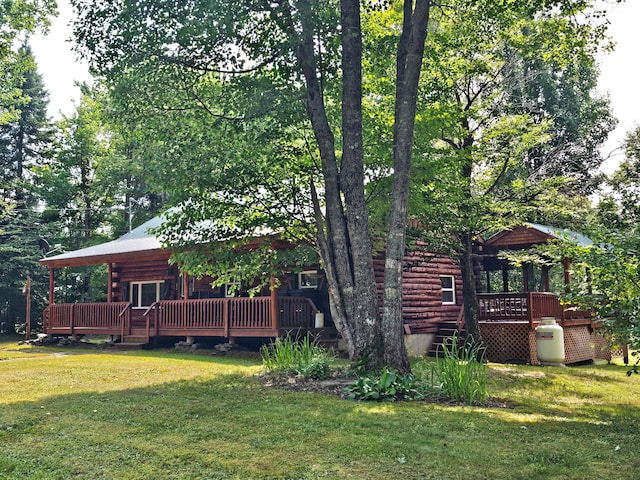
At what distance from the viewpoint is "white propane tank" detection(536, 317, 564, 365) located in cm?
1555

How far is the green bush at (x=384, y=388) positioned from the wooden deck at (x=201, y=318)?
291 inches

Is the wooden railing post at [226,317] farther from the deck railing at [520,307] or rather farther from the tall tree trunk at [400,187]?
the tall tree trunk at [400,187]

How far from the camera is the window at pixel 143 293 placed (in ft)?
74.8

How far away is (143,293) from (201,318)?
20.8 feet

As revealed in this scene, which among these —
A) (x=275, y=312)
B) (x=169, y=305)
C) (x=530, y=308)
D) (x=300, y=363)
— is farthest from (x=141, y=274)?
(x=530, y=308)

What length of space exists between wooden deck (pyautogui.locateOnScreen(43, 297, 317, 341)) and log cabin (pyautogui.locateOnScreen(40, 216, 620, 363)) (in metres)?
0.03

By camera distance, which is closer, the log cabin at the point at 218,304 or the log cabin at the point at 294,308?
the log cabin at the point at 294,308

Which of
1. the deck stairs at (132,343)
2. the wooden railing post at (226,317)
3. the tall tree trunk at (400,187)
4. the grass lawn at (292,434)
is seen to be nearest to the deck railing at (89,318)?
the deck stairs at (132,343)

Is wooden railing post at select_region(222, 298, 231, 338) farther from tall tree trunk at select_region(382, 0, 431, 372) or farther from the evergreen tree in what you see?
the evergreen tree

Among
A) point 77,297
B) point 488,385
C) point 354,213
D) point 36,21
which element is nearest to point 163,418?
point 354,213

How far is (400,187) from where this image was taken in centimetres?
973

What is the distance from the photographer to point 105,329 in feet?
67.4

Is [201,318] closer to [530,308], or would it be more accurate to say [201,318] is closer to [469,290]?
[469,290]

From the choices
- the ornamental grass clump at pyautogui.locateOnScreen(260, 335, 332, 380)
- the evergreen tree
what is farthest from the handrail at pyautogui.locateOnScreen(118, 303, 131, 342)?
the evergreen tree
